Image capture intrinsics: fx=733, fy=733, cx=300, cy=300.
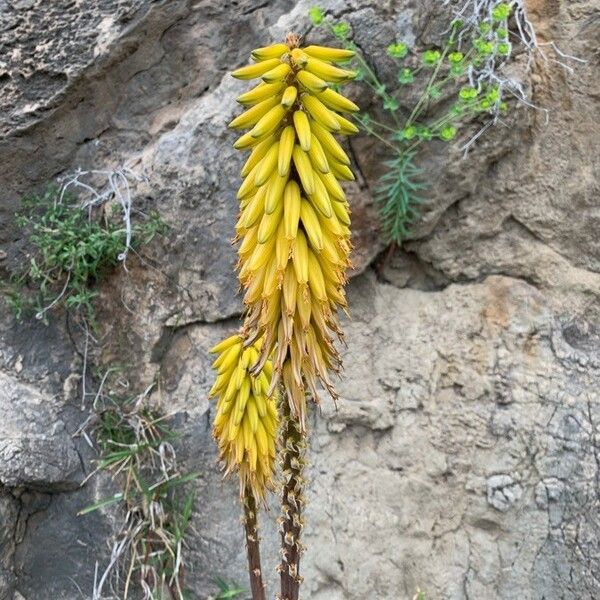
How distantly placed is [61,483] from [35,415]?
36 cm

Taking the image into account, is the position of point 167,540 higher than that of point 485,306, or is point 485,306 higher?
point 485,306

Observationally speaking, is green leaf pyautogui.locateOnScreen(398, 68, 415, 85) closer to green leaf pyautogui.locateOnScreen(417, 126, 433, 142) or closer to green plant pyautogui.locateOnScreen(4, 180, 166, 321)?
green leaf pyautogui.locateOnScreen(417, 126, 433, 142)

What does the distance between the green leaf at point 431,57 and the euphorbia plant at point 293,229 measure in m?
1.35

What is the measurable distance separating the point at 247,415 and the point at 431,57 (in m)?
1.82

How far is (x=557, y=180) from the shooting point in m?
3.60

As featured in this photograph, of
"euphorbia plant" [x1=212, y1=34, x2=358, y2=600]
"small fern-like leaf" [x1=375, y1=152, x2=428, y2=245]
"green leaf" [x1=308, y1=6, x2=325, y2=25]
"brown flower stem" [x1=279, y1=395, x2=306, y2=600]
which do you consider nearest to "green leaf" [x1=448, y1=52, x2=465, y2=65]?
"small fern-like leaf" [x1=375, y1=152, x2=428, y2=245]

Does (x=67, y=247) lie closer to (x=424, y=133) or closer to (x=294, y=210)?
(x=424, y=133)

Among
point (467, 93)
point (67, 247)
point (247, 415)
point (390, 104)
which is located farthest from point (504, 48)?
point (67, 247)

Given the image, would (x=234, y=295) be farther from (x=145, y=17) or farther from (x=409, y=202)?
(x=145, y=17)

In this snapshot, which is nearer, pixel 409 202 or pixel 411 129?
pixel 411 129

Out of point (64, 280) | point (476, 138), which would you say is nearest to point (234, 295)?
point (64, 280)

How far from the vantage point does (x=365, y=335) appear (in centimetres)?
373

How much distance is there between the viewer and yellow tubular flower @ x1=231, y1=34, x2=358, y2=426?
199 cm

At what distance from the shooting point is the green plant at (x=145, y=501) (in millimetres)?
3518
